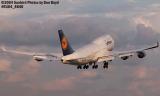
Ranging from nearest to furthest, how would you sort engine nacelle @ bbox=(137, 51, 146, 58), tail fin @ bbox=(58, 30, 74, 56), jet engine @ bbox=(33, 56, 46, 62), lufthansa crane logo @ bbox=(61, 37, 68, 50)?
engine nacelle @ bbox=(137, 51, 146, 58) → jet engine @ bbox=(33, 56, 46, 62) → tail fin @ bbox=(58, 30, 74, 56) → lufthansa crane logo @ bbox=(61, 37, 68, 50)

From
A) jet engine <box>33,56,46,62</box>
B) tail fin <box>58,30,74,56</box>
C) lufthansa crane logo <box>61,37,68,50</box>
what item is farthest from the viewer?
lufthansa crane logo <box>61,37,68,50</box>

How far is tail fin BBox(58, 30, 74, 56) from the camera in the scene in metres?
144

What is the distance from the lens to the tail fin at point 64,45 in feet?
472

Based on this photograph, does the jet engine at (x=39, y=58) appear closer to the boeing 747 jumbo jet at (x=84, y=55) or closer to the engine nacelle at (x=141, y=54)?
the boeing 747 jumbo jet at (x=84, y=55)

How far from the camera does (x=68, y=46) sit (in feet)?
477

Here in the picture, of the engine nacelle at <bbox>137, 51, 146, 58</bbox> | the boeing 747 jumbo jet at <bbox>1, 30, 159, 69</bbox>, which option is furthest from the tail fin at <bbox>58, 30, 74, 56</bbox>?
the engine nacelle at <bbox>137, 51, 146, 58</bbox>

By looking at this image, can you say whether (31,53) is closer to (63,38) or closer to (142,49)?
(63,38)

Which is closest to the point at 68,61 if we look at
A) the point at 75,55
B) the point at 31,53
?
the point at 75,55

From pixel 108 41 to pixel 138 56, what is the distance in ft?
68.7

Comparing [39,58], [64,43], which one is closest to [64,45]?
[64,43]

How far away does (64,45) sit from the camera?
5714 inches

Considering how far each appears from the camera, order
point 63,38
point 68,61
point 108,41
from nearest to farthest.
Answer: point 68,61 < point 63,38 < point 108,41

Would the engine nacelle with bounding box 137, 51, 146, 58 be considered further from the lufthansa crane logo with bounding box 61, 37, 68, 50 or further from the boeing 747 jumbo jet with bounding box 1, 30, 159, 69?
the lufthansa crane logo with bounding box 61, 37, 68, 50

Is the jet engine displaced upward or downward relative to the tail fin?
A: downward
